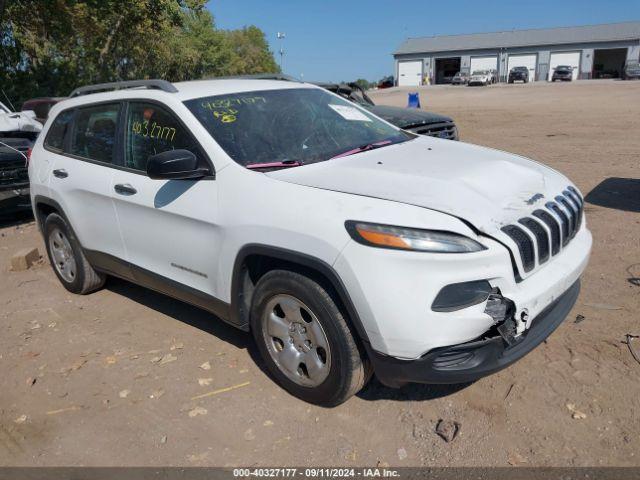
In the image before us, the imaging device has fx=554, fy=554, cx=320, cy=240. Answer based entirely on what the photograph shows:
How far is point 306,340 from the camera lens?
10.2 ft

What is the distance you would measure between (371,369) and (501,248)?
0.96 m

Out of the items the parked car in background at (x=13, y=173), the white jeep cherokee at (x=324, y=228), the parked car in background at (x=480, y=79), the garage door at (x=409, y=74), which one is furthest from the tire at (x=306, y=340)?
the garage door at (x=409, y=74)

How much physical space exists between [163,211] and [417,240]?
6.02 ft

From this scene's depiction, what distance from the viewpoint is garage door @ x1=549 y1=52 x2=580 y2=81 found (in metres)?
64.8

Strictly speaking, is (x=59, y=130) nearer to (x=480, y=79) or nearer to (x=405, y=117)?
(x=405, y=117)

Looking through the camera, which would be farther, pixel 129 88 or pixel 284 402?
pixel 129 88

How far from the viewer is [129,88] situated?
4.39 m

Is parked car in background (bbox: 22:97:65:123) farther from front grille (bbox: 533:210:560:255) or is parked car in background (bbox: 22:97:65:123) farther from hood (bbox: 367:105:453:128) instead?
front grille (bbox: 533:210:560:255)

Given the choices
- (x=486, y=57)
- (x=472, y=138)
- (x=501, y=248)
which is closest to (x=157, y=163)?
(x=501, y=248)

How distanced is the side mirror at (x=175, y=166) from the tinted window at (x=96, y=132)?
108 cm

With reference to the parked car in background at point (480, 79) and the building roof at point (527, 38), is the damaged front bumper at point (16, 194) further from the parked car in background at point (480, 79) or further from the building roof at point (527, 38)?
the building roof at point (527, 38)

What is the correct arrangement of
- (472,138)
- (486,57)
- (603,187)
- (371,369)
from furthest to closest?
(486,57) → (472,138) → (603,187) → (371,369)

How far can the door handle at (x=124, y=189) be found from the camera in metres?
3.89

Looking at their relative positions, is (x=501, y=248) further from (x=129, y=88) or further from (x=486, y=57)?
(x=486, y=57)
